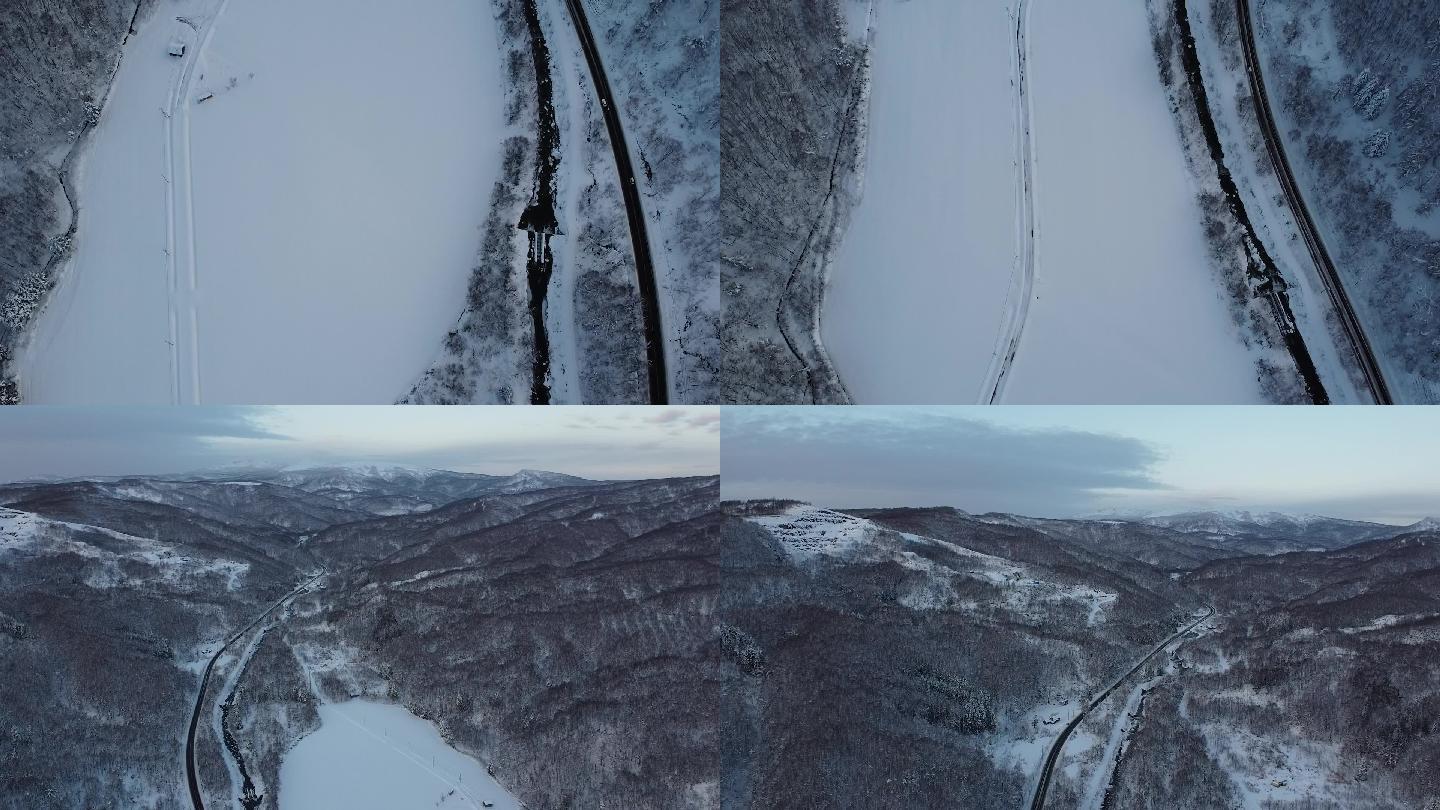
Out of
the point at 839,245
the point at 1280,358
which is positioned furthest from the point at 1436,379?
the point at 839,245

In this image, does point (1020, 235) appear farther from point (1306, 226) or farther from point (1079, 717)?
point (1079, 717)

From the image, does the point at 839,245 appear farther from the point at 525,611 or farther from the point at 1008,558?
the point at 525,611

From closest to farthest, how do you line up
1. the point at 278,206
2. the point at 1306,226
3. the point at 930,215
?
the point at 278,206, the point at 930,215, the point at 1306,226

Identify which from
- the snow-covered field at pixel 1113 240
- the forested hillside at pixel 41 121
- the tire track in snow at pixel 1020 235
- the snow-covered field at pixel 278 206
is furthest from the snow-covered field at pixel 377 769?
the snow-covered field at pixel 1113 240

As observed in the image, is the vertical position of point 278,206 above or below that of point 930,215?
below

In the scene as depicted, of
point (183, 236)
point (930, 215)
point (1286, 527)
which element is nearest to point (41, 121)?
point (183, 236)

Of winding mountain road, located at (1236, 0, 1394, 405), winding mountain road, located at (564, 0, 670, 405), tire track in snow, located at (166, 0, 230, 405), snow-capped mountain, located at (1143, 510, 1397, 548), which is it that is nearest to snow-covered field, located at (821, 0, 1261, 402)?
winding mountain road, located at (1236, 0, 1394, 405)

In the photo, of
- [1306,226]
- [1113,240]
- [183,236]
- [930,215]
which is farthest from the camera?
[1306,226]
